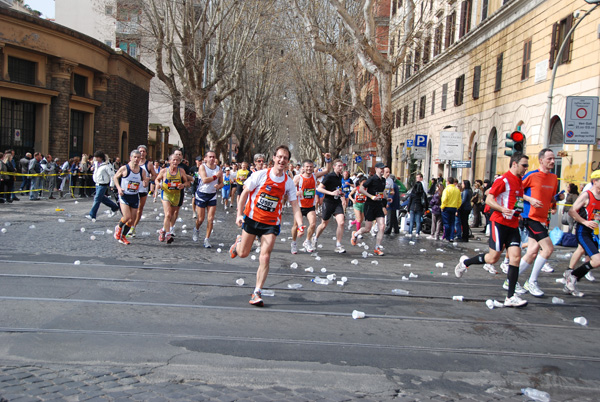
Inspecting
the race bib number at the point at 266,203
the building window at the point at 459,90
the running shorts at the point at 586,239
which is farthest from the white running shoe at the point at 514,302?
the building window at the point at 459,90

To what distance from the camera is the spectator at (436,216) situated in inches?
606

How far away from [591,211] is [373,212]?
4675mm

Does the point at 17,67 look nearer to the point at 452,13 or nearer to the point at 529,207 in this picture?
the point at 452,13

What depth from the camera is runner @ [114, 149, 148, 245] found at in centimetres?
1087

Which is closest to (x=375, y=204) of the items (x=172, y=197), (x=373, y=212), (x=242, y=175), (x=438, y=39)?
(x=373, y=212)

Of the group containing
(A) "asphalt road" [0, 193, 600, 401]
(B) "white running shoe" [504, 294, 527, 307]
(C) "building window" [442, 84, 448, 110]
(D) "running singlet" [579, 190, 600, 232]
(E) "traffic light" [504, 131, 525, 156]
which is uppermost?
(C) "building window" [442, 84, 448, 110]

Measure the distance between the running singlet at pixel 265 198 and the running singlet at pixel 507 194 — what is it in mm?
2717

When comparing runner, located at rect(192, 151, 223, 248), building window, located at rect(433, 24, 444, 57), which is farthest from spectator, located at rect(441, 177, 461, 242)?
building window, located at rect(433, 24, 444, 57)

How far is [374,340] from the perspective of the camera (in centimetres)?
538

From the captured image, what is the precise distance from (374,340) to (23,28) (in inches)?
1047

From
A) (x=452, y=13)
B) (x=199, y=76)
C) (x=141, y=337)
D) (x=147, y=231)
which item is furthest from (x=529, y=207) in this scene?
(x=452, y=13)

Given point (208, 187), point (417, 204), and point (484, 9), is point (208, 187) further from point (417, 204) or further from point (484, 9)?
point (484, 9)

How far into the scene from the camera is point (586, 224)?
25.0ft

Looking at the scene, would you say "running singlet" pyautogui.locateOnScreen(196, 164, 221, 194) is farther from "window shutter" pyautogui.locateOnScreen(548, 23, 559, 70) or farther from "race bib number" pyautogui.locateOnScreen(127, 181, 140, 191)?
"window shutter" pyautogui.locateOnScreen(548, 23, 559, 70)
